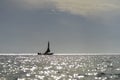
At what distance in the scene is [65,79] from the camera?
236ft

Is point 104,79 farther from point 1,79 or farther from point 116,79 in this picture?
point 1,79

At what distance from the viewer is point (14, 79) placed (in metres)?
73.2

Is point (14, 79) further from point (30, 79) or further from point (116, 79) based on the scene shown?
point (116, 79)

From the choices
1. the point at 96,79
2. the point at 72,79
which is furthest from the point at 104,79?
the point at 72,79

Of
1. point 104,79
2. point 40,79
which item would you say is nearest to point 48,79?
point 40,79

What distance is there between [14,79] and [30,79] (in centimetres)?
347

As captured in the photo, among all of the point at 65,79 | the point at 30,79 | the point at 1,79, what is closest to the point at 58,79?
the point at 65,79

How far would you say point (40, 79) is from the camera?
72.9 metres

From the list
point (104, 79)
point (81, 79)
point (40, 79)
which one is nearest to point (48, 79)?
point (40, 79)

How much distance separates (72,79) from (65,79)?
1536 millimetres

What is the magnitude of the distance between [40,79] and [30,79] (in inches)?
86.3

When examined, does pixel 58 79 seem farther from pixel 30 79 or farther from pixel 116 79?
pixel 116 79

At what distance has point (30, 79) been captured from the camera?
7319cm

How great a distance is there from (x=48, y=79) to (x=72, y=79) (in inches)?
209
